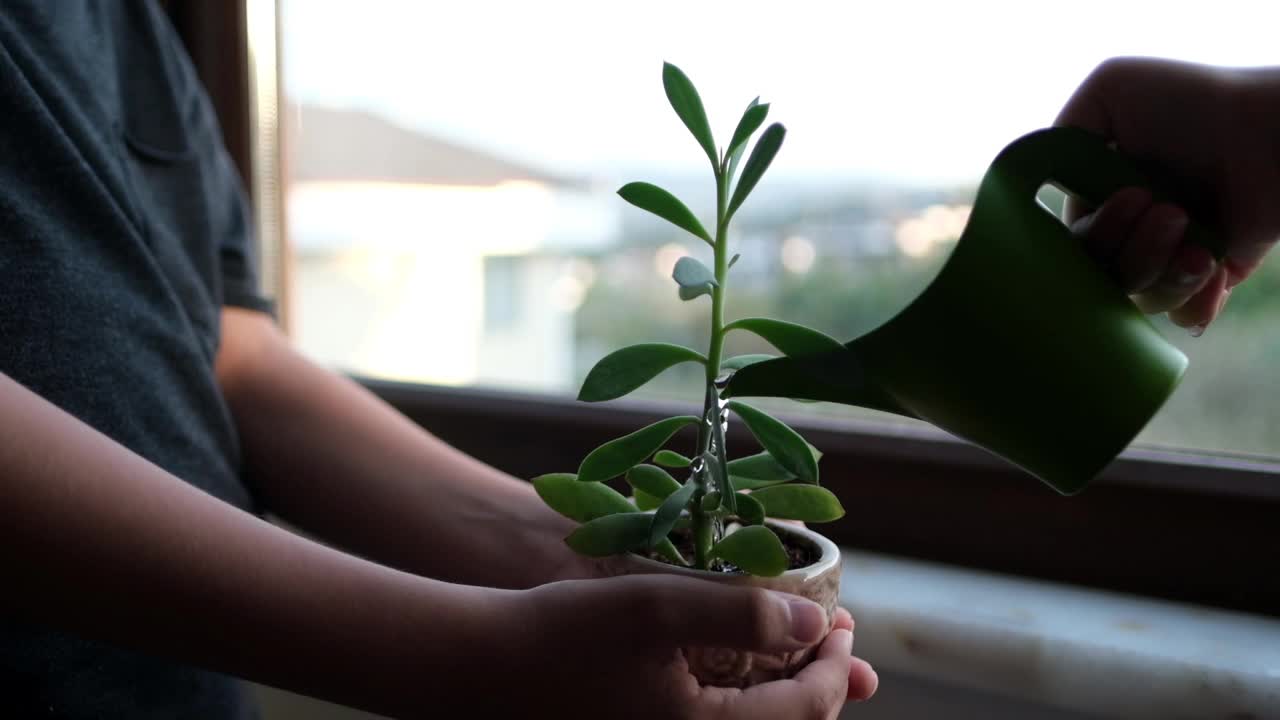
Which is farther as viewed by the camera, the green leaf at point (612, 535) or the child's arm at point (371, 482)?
the child's arm at point (371, 482)

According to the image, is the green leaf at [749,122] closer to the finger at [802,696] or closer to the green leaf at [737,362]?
the green leaf at [737,362]

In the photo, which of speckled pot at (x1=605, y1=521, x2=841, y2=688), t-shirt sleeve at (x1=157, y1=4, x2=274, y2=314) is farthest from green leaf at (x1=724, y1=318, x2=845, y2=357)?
t-shirt sleeve at (x1=157, y1=4, x2=274, y2=314)

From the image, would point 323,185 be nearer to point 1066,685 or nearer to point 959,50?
point 959,50

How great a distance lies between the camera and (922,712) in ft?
2.52

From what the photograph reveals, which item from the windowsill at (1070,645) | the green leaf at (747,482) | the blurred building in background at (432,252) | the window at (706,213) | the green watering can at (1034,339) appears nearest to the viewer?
the green watering can at (1034,339)

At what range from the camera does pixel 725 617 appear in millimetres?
405

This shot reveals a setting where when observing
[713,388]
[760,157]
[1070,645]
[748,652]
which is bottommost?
[1070,645]

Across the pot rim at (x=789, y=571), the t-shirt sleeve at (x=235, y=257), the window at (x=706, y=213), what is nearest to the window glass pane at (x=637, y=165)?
the window at (x=706, y=213)

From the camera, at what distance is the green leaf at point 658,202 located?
1.52 feet

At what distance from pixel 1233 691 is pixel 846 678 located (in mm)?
338

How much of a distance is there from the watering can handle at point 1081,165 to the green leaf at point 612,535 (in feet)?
0.73

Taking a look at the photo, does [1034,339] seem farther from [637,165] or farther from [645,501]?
[637,165]

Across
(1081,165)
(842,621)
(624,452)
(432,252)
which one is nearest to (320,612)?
(624,452)

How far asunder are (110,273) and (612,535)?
397 mm
